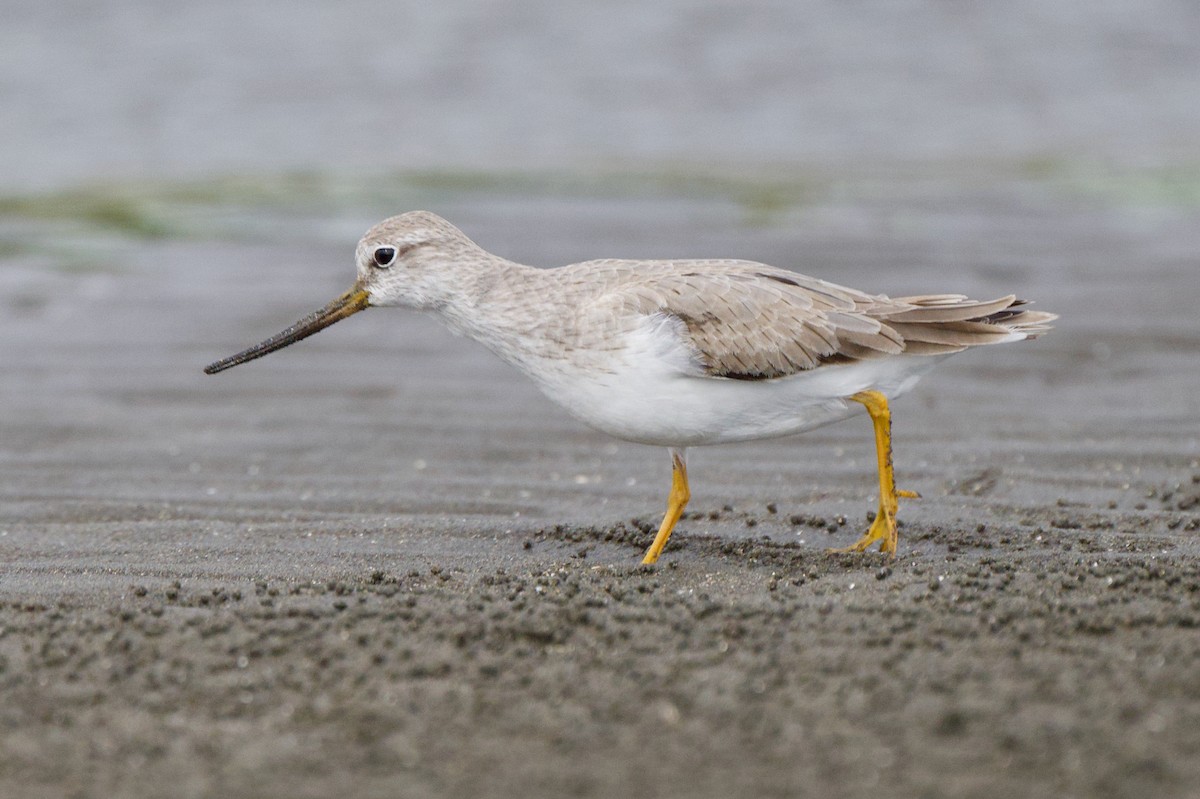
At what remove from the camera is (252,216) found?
1333 cm

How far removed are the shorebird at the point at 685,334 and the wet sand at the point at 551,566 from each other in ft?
1.89

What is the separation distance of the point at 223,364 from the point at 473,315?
1241mm

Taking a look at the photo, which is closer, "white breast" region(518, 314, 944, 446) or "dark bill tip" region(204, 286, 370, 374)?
"white breast" region(518, 314, 944, 446)

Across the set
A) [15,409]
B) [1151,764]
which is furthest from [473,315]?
[15,409]

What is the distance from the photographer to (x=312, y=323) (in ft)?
20.7

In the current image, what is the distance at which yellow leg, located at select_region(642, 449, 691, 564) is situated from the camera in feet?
18.9

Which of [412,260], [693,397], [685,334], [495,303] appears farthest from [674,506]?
[412,260]

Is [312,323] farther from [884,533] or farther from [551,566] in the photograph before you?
[884,533]

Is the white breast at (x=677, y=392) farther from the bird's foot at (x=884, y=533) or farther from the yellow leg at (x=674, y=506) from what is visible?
the bird's foot at (x=884, y=533)

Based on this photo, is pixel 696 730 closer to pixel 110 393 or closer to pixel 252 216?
pixel 110 393

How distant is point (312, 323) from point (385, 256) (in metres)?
0.53

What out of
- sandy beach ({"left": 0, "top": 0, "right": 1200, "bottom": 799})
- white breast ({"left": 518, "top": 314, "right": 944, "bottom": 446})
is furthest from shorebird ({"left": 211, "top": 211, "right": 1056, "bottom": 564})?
sandy beach ({"left": 0, "top": 0, "right": 1200, "bottom": 799})

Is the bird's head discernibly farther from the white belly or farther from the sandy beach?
the sandy beach

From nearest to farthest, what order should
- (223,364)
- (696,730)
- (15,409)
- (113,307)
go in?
(696,730) < (223,364) < (15,409) < (113,307)
